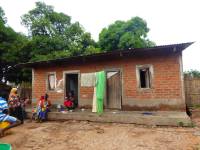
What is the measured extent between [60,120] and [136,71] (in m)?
4.42

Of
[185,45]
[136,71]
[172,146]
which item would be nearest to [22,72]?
[136,71]

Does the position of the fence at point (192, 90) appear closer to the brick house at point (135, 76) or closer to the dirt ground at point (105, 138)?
the brick house at point (135, 76)

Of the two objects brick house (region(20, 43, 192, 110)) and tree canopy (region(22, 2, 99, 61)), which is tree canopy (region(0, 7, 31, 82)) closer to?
tree canopy (region(22, 2, 99, 61))

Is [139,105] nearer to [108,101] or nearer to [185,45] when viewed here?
[108,101]

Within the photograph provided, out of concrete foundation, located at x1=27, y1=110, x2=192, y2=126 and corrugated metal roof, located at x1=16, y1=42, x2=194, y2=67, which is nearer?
concrete foundation, located at x1=27, y1=110, x2=192, y2=126

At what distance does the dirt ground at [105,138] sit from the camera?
5.69 metres

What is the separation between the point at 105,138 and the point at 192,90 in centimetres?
661

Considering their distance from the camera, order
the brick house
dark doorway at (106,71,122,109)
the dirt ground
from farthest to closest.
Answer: dark doorway at (106,71,122,109), the brick house, the dirt ground

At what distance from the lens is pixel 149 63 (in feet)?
31.8

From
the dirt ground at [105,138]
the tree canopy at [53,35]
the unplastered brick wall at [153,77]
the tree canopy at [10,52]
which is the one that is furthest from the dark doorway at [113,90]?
the tree canopy at [10,52]

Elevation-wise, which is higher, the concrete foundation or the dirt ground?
the concrete foundation

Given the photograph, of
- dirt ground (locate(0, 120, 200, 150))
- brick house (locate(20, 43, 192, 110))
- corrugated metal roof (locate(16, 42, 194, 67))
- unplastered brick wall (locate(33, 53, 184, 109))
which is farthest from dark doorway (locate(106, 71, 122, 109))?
dirt ground (locate(0, 120, 200, 150))

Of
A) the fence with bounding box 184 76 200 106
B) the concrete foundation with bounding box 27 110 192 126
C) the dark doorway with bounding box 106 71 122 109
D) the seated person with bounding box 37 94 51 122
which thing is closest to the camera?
the concrete foundation with bounding box 27 110 192 126

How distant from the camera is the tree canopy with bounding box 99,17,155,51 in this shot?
21.4 meters
